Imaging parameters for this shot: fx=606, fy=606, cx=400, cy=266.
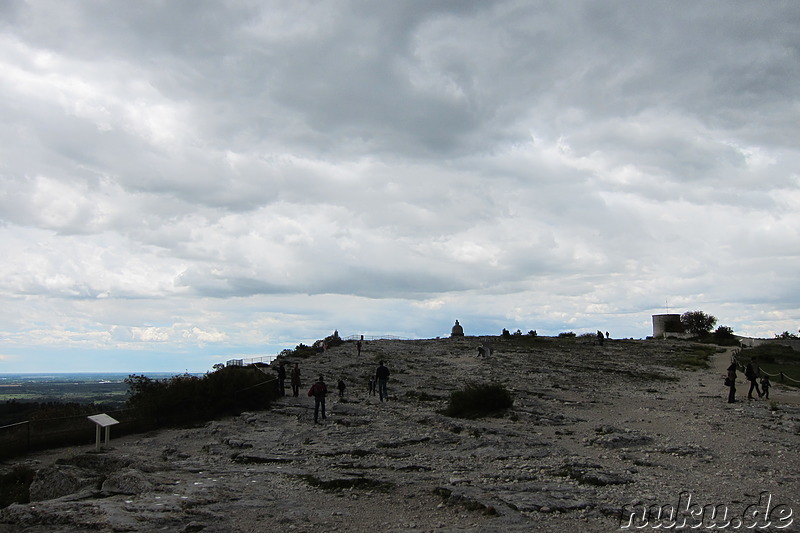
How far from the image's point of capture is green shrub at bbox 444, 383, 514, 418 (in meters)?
27.0

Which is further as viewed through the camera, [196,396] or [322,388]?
[196,396]

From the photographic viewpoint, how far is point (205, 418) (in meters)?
28.3

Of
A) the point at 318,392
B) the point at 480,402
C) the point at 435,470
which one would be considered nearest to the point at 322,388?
the point at 318,392

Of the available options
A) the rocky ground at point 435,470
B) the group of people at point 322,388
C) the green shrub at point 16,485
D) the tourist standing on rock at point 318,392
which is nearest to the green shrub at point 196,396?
the group of people at point 322,388

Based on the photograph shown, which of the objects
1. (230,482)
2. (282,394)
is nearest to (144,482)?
(230,482)

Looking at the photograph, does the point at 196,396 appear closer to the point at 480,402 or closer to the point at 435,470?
the point at 480,402

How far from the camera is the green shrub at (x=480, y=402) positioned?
88.6 ft

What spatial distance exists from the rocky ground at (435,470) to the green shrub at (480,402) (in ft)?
4.38

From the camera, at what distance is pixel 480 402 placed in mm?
27375

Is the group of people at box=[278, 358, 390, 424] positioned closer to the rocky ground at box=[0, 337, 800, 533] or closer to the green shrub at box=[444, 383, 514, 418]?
the rocky ground at box=[0, 337, 800, 533]

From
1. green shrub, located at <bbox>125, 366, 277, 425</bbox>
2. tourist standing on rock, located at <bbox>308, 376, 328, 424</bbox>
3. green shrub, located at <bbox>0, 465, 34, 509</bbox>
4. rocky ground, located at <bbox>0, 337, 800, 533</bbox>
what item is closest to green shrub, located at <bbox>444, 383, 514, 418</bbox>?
rocky ground, located at <bbox>0, 337, 800, 533</bbox>

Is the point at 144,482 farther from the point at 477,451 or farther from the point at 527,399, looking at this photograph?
the point at 527,399

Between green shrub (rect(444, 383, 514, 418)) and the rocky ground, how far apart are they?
4.38ft

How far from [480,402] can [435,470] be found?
10.9m
